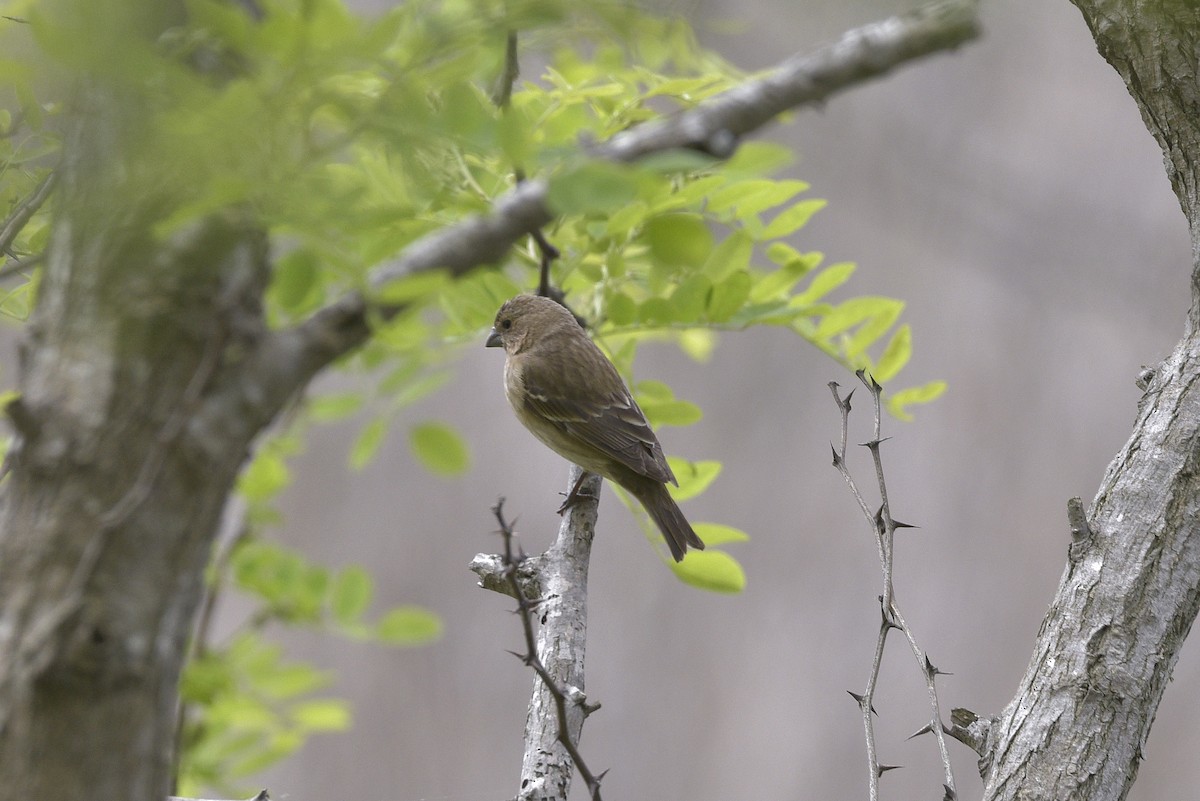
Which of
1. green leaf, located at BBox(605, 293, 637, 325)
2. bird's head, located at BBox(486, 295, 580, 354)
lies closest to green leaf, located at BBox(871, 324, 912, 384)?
green leaf, located at BBox(605, 293, 637, 325)

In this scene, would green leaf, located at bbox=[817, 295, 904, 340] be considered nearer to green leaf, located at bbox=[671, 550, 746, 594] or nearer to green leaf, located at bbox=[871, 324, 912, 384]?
green leaf, located at bbox=[871, 324, 912, 384]

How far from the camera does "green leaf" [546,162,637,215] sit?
1062mm

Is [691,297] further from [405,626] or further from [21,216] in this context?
[21,216]

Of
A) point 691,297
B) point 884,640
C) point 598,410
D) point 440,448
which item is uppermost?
point 598,410

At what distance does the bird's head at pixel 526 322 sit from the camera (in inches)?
159

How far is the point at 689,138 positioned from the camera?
3.74 ft

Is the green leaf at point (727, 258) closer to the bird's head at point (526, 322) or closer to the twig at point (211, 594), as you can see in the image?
the twig at point (211, 594)

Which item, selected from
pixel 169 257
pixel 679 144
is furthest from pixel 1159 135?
pixel 169 257

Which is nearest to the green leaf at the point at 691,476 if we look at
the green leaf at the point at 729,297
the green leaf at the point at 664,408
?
the green leaf at the point at 664,408

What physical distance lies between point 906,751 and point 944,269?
3.41m

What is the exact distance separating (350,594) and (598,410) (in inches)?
57.7

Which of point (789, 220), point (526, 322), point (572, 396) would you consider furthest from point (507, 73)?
point (526, 322)

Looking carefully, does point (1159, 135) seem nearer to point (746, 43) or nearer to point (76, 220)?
point (76, 220)

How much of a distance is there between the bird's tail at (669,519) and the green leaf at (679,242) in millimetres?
1204
